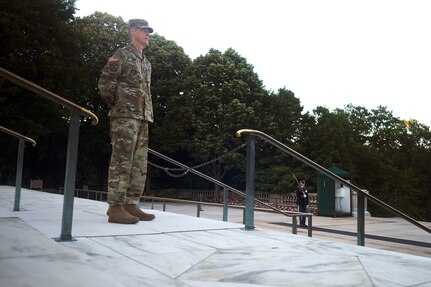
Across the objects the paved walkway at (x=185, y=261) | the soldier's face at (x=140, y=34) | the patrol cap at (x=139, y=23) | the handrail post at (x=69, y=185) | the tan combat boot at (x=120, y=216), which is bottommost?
the paved walkway at (x=185, y=261)

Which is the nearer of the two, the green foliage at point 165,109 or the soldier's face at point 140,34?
the soldier's face at point 140,34

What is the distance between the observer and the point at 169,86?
27.9 m

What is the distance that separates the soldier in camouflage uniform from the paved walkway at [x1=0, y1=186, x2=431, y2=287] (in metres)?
0.59

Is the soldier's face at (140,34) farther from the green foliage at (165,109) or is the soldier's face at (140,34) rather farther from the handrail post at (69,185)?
the green foliage at (165,109)

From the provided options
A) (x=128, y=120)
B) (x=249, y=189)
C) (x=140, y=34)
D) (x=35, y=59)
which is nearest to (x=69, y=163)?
(x=128, y=120)

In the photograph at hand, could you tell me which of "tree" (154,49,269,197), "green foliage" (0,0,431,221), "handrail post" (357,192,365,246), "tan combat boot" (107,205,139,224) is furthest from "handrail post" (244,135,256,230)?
"tree" (154,49,269,197)

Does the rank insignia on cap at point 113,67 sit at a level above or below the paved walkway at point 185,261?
above

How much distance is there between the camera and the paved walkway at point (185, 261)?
1.93 m

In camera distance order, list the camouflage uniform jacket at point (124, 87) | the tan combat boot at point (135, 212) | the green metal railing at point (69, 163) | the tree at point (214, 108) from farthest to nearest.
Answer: the tree at point (214, 108), the tan combat boot at point (135, 212), the camouflage uniform jacket at point (124, 87), the green metal railing at point (69, 163)

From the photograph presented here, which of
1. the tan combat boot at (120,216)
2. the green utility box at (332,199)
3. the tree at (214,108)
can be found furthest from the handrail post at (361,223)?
the tree at (214,108)

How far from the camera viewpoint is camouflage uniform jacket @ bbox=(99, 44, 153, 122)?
4.18 metres

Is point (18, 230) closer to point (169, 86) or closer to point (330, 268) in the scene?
point (330, 268)

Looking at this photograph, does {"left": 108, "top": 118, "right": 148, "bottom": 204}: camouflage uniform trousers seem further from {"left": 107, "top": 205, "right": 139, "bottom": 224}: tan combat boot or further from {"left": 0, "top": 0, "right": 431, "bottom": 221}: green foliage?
{"left": 0, "top": 0, "right": 431, "bottom": 221}: green foliage

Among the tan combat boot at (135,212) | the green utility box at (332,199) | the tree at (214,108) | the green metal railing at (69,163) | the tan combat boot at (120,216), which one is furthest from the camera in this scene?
the tree at (214,108)
